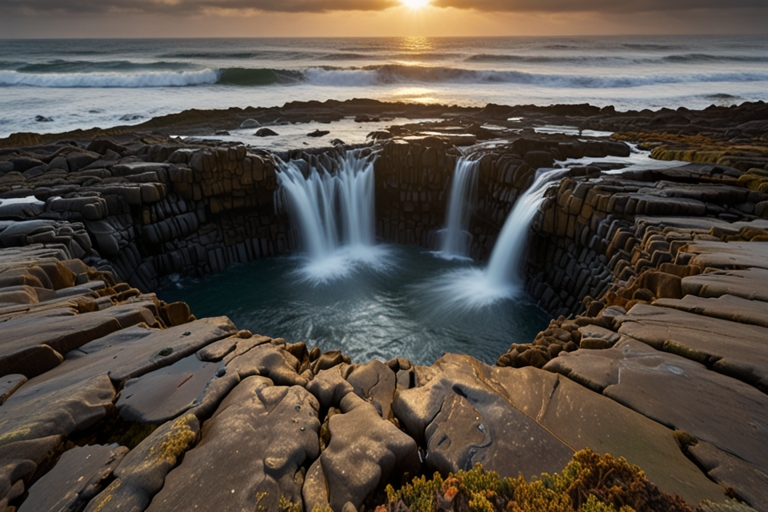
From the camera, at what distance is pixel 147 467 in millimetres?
3287

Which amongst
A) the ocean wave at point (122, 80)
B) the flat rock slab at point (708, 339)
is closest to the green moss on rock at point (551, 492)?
the flat rock slab at point (708, 339)

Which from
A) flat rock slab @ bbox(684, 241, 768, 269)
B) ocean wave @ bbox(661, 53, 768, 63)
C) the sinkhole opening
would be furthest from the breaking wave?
flat rock slab @ bbox(684, 241, 768, 269)

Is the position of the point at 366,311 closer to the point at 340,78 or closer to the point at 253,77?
the point at 253,77

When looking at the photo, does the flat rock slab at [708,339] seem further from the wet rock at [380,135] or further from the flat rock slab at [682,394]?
the wet rock at [380,135]

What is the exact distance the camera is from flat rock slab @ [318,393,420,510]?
323cm

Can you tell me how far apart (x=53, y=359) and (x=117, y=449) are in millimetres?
1862

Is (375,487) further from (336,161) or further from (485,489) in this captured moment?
(336,161)

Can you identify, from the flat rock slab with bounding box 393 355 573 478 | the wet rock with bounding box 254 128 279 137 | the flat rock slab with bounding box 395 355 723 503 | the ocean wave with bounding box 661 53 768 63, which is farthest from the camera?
the ocean wave with bounding box 661 53 768 63

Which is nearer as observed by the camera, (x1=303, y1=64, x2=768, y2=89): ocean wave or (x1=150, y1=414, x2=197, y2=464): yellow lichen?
(x1=150, y1=414, x2=197, y2=464): yellow lichen

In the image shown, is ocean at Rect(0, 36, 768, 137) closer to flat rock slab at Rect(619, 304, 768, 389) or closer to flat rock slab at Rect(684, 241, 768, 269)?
flat rock slab at Rect(684, 241, 768, 269)

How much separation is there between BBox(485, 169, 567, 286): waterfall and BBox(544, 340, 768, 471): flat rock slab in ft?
27.9

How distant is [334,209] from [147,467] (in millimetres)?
14128

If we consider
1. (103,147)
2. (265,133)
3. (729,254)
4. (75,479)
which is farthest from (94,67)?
(729,254)

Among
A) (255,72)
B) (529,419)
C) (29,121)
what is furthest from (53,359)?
(255,72)
